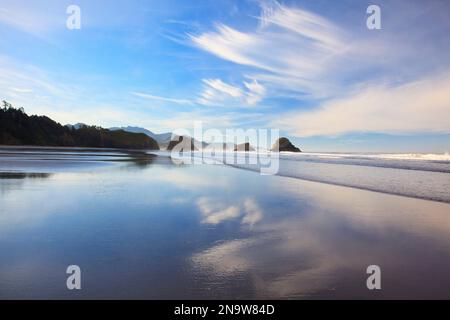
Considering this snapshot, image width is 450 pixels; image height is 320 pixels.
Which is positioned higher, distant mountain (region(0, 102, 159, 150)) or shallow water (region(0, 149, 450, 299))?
distant mountain (region(0, 102, 159, 150))

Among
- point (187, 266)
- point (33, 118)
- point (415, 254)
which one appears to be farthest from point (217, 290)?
point (33, 118)

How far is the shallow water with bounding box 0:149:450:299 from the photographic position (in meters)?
4.20

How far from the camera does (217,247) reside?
5.90 metres

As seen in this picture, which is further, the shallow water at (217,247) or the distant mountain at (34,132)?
the distant mountain at (34,132)

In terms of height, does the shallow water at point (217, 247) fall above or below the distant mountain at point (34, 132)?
below

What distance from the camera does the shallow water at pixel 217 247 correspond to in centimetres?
420

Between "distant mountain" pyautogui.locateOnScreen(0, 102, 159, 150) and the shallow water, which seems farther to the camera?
"distant mountain" pyautogui.locateOnScreen(0, 102, 159, 150)

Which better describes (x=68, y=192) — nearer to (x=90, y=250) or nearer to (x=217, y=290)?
(x=90, y=250)

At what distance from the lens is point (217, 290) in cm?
408

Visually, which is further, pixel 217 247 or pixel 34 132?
pixel 34 132

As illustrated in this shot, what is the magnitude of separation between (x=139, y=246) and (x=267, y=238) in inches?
110

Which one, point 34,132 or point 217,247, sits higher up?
point 34,132
